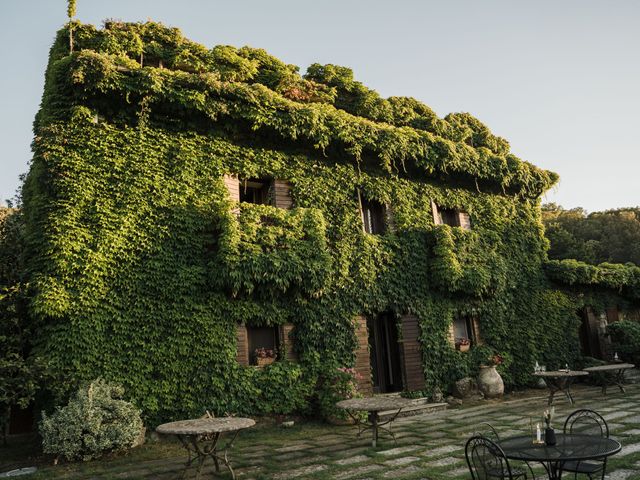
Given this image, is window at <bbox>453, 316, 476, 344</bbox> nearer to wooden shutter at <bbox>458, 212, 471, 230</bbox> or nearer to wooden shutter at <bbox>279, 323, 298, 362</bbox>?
wooden shutter at <bbox>458, 212, 471, 230</bbox>

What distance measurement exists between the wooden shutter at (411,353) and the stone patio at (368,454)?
73.7 inches

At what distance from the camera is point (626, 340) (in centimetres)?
1443

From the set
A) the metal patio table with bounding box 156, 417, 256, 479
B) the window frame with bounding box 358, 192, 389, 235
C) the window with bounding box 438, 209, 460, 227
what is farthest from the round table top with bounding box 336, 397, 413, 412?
the window with bounding box 438, 209, 460, 227

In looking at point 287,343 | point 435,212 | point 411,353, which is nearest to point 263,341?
point 287,343

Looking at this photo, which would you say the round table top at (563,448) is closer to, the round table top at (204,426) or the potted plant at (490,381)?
the round table top at (204,426)

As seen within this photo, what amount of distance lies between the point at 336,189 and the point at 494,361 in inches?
260

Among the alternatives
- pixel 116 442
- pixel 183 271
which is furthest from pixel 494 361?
pixel 116 442

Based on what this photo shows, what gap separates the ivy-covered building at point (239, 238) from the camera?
28.1 feet

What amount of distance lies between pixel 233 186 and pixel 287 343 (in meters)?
3.97

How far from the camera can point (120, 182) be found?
923 cm

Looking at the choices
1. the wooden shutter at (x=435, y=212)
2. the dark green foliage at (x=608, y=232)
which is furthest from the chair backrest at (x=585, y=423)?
the dark green foliage at (x=608, y=232)

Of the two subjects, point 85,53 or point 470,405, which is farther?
point 470,405

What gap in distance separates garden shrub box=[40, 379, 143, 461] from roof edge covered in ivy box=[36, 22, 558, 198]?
229 inches

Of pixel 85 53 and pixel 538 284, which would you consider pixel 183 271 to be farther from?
pixel 538 284
